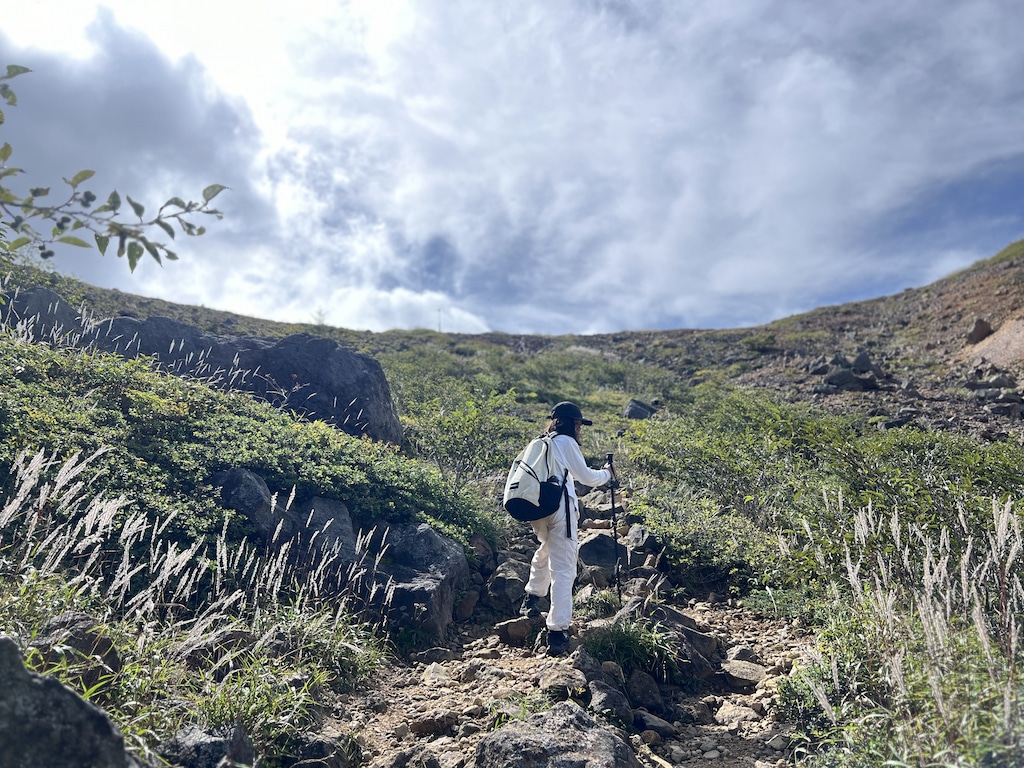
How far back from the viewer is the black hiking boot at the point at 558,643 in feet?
15.9

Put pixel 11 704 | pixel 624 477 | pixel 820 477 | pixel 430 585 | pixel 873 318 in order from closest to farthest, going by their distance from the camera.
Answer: pixel 11 704, pixel 430 585, pixel 820 477, pixel 624 477, pixel 873 318

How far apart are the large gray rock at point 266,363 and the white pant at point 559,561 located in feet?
16.4

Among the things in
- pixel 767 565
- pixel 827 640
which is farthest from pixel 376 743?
pixel 767 565

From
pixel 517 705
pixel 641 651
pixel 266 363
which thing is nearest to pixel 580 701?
pixel 517 705

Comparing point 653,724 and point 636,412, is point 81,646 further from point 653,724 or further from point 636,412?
point 636,412

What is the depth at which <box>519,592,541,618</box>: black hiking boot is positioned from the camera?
18.2 ft

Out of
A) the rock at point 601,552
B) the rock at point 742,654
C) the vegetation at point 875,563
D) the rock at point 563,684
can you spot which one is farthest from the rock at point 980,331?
the rock at point 563,684

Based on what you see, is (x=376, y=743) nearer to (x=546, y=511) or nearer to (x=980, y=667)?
(x=546, y=511)

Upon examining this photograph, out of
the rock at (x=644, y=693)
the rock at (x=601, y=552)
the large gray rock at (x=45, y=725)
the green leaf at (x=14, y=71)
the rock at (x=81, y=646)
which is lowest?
the rock at (x=644, y=693)

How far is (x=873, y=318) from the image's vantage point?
3531cm

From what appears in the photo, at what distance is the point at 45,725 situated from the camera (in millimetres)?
1971

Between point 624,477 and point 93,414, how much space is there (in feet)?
22.7

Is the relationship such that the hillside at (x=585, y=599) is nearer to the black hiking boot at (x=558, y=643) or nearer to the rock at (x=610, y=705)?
the rock at (x=610, y=705)

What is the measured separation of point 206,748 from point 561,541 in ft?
9.57
